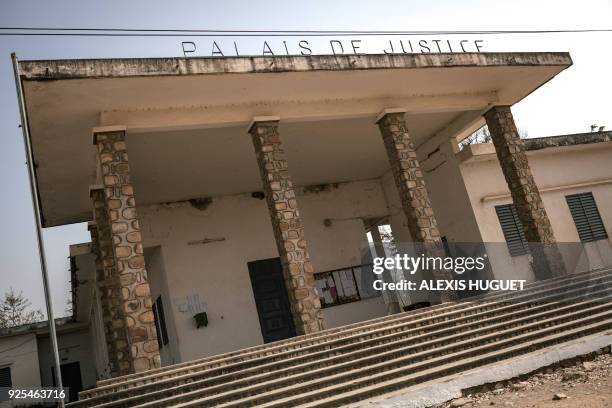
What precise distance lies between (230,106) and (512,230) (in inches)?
285

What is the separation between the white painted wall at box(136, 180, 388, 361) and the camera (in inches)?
496

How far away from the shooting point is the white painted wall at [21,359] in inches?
751

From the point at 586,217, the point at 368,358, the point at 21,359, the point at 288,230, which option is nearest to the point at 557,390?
the point at 368,358

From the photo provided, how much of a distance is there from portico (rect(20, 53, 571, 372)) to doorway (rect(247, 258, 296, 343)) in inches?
6.5

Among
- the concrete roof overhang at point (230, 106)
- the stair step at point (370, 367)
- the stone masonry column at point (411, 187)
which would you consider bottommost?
the stair step at point (370, 367)

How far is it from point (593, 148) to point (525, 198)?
4.48 metres

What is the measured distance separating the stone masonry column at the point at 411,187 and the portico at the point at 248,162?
27mm

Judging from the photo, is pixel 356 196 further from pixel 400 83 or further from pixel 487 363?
pixel 487 363

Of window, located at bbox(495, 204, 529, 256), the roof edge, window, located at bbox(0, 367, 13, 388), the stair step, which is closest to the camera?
the stair step

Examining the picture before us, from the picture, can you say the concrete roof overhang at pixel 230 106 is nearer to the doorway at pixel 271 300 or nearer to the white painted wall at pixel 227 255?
the white painted wall at pixel 227 255

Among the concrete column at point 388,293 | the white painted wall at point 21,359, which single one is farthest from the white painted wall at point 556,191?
the white painted wall at point 21,359

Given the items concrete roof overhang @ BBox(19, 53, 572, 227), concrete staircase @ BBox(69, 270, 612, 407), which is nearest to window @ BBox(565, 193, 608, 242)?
concrete roof overhang @ BBox(19, 53, 572, 227)

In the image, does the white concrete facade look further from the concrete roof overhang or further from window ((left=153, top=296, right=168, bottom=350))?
the concrete roof overhang

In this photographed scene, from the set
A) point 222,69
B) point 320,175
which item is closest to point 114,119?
point 222,69
